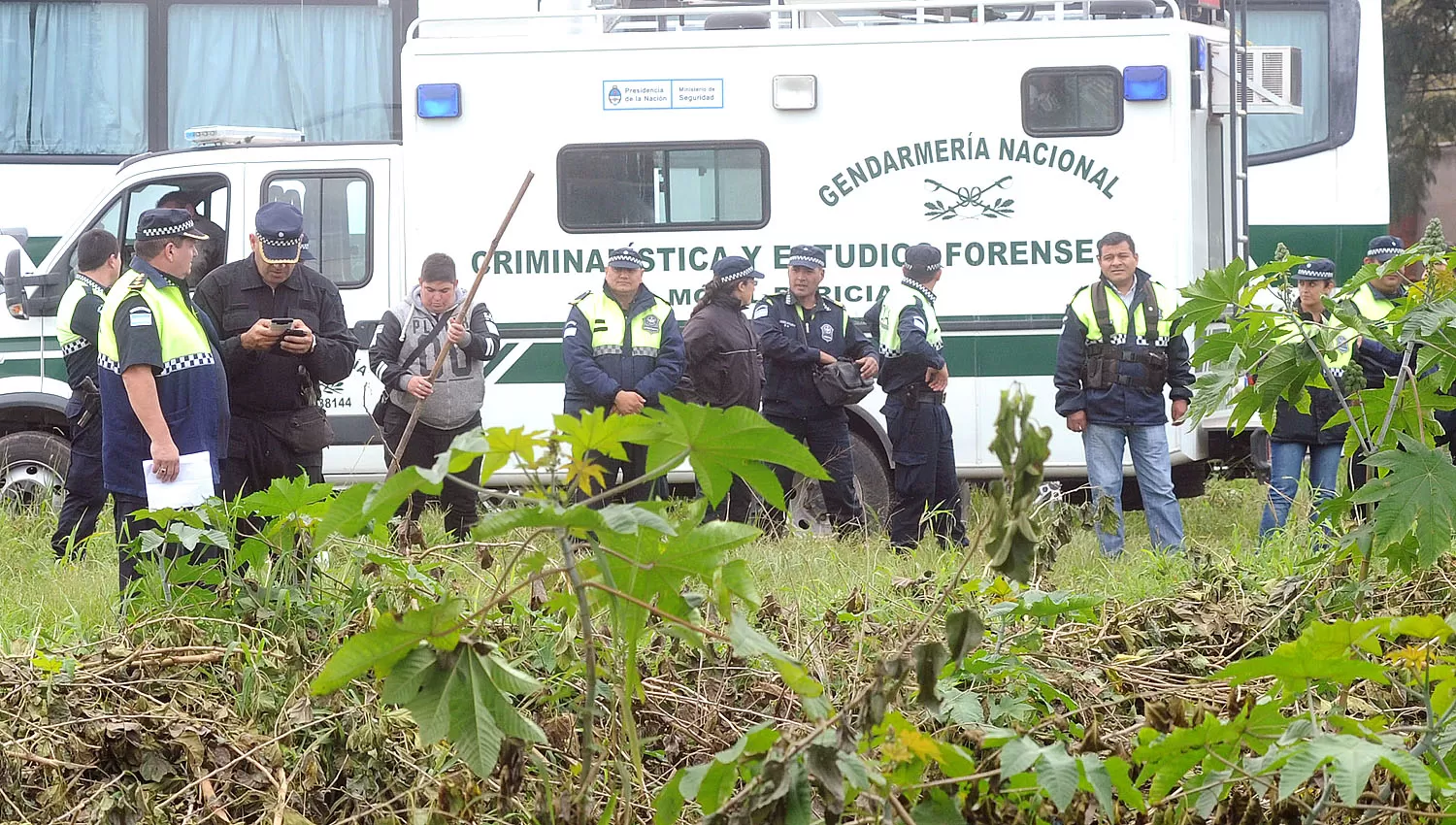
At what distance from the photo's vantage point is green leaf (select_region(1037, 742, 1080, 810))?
1968mm

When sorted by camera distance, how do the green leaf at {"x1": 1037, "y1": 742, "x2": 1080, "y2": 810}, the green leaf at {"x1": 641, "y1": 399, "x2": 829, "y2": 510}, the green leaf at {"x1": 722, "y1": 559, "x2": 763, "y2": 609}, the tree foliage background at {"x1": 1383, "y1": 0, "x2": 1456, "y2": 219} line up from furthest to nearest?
the tree foliage background at {"x1": 1383, "y1": 0, "x2": 1456, "y2": 219} → the green leaf at {"x1": 722, "y1": 559, "x2": 763, "y2": 609} → the green leaf at {"x1": 1037, "y1": 742, "x2": 1080, "y2": 810} → the green leaf at {"x1": 641, "y1": 399, "x2": 829, "y2": 510}

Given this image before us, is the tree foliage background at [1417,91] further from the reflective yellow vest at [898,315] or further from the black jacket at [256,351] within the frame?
the black jacket at [256,351]

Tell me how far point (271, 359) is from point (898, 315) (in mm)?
3070

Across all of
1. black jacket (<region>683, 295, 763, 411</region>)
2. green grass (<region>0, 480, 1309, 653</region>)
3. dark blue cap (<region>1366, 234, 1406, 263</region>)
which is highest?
dark blue cap (<region>1366, 234, 1406, 263</region>)

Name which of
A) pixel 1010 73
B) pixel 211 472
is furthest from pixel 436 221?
pixel 211 472

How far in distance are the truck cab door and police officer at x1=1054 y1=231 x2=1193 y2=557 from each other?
3.58m

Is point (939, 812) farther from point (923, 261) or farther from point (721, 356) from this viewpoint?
point (923, 261)

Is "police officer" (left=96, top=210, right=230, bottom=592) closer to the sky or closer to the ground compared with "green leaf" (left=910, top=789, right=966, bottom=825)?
closer to the sky

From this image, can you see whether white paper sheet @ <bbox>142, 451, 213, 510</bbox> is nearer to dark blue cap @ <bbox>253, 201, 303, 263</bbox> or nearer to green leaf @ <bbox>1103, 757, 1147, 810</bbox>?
dark blue cap @ <bbox>253, 201, 303, 263</bbox>

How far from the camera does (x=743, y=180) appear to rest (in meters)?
8.47

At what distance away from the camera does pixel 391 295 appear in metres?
8.52

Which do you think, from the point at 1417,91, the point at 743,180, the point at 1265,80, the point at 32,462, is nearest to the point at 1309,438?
the point at 1265,80

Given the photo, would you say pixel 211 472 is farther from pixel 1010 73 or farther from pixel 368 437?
pixel 1010 73

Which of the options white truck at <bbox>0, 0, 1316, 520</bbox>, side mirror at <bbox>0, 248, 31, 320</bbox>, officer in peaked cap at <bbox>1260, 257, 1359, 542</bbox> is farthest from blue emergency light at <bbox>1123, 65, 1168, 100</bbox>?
side mirror at <bbox>0, 248, 31, 320</bbox>
